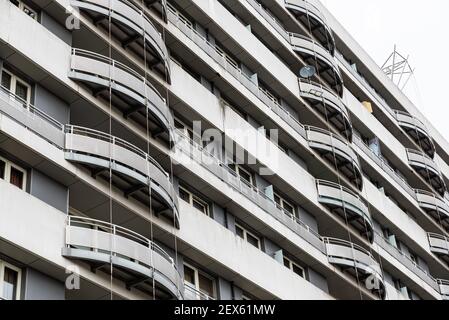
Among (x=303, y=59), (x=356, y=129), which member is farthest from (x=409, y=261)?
(x=303, y=59)

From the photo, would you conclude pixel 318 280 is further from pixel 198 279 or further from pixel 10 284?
pixel 10 284

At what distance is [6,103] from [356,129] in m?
27.5

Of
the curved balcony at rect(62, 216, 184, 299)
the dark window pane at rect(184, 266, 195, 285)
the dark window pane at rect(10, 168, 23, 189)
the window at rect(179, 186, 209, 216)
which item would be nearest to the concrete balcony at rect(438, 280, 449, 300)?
the window at rect(179, 186, 209, 216)

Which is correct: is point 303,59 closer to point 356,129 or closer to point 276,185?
point 356,129

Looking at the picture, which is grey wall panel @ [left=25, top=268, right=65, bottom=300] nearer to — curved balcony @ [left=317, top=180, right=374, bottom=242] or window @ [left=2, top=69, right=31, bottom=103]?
window @ [left=2, top=69, right=31, bottom=103]

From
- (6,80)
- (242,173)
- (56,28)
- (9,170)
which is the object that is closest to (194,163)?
(242,173)

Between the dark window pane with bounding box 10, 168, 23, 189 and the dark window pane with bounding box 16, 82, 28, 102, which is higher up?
the dark window pane with bounding box 16, 82, 28, 102

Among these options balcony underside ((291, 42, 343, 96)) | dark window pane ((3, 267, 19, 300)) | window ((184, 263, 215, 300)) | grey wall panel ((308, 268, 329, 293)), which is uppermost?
balcony underside ((291, 42, 343, 96))

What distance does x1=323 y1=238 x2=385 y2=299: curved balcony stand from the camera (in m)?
36.2

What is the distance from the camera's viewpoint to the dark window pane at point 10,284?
22.2m

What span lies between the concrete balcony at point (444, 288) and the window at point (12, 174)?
28.2m

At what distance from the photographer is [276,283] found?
3148 centimetres

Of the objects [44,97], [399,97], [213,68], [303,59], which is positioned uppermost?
[399,97]

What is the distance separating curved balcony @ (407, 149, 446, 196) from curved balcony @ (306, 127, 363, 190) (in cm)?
1111
